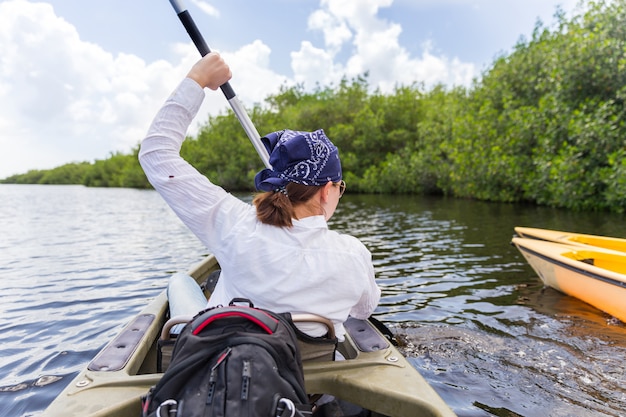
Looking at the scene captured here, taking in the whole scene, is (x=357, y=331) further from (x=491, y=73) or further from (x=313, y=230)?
(x=491, y=73)

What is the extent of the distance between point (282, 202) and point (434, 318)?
3714 millimetres

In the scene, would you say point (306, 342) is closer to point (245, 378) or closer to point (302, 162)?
point (245, 378)

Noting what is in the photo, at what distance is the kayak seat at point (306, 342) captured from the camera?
1.86 metres

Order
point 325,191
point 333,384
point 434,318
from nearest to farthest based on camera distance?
1. point 325,191
2. point 333,384
3. point 434,318

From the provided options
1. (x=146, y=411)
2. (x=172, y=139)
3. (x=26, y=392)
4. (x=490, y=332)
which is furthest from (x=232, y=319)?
(x=490, y=332)

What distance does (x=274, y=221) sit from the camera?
5.88ft

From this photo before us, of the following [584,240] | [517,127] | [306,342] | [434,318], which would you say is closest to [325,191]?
[306,342]

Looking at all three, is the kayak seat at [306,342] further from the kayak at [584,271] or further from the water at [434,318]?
the kayak at [584,271]

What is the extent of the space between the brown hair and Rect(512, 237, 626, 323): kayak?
13.4 feet

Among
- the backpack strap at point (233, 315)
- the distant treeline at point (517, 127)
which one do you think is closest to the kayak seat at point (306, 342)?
the backpack strap at point (233, 315)

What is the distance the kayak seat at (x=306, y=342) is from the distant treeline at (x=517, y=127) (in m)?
14.1

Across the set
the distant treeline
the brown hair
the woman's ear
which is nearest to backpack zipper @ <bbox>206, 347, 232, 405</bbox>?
the brown hair

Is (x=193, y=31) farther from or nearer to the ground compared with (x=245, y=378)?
farther from the ground

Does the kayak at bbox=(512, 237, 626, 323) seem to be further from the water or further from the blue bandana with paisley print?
the blue bandana with paisley print
